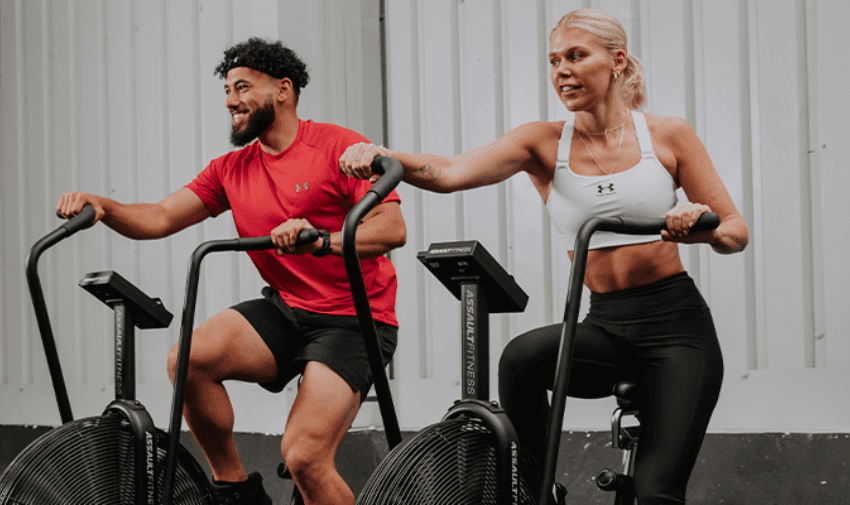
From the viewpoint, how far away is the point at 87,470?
8.21 feet

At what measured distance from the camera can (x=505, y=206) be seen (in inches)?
161

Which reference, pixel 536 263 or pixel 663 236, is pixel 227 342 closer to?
pixel 663 236

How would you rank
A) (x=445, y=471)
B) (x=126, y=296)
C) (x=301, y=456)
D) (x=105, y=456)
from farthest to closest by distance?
(x=126, y=296) → (x=105, y=456) → (x=301, y=456) → (x=445, y=471)

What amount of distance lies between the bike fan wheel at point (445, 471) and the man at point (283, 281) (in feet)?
1.85

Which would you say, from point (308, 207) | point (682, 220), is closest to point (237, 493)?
point (308, 207)

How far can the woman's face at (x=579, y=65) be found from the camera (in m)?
2.31

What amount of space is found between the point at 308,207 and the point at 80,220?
66cm

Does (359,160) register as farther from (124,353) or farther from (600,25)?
(124,353)

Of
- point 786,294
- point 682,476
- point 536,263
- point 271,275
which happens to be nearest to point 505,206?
point 536,263

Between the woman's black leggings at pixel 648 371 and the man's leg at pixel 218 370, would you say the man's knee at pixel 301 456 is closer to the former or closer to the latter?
the man's leg at pixel 218 370

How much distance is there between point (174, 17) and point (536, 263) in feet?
7.76

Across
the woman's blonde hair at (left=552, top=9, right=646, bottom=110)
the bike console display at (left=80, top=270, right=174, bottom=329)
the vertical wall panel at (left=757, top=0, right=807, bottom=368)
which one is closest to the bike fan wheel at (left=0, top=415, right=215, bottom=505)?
the bike console display at (left=80, top=270, right=174, bottom=329)

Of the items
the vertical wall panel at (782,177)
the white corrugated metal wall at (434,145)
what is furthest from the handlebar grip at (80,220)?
the vertical wall panel at (782,177)

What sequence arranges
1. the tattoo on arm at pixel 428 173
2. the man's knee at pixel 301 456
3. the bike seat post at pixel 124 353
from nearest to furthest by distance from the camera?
1. the tattoo on arm at pixel 428 173
2. the man's knee at pixel 301 456
3. the bike seat post at pixel 124 353
